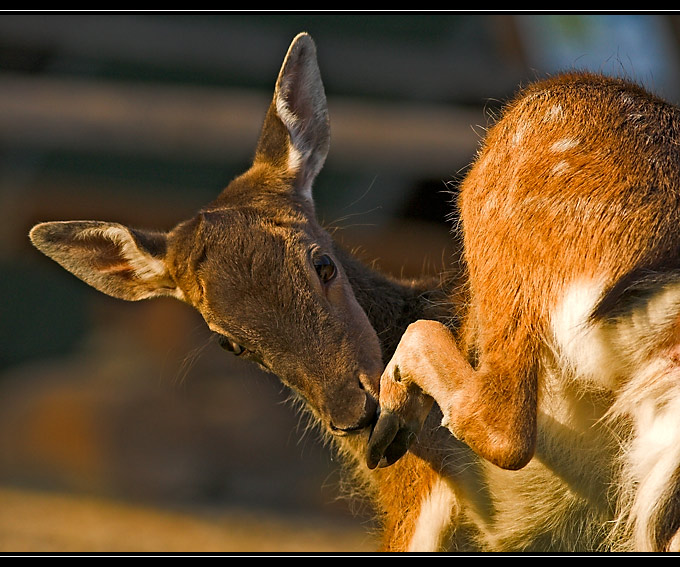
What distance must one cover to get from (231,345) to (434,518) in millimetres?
1177

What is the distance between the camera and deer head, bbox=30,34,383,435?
149 inches

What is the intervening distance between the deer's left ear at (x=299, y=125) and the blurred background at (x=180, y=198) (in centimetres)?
376

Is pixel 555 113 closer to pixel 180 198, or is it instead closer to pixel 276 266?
pixel 276 266

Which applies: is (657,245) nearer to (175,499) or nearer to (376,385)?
(376,385)

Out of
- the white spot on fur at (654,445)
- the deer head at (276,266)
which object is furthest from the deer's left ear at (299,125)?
the white spot on fur at (654,445)

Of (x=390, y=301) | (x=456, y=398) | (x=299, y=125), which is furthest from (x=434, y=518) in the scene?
(x=299, y=125)

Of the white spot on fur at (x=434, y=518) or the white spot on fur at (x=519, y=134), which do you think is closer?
the white spot on fur at (x=519, y=134)

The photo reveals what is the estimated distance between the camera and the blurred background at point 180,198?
28.1 feet

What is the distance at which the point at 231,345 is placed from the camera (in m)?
3.92

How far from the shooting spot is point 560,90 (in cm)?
383

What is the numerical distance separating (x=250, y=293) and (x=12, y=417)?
26.1ft

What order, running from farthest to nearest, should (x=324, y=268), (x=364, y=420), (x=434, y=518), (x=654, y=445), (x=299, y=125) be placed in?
(x=299, y=125)
(x=434, y=518)
(x=324, y=268)
(x=364, y=420)
(x=654, y=445)

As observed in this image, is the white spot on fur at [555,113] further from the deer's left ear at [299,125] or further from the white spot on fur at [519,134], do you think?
the deer's left ear at [299,125]

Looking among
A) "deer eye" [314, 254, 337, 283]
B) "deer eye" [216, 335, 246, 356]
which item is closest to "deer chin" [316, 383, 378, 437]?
"deer eye" [216, 335, 246, 356]
